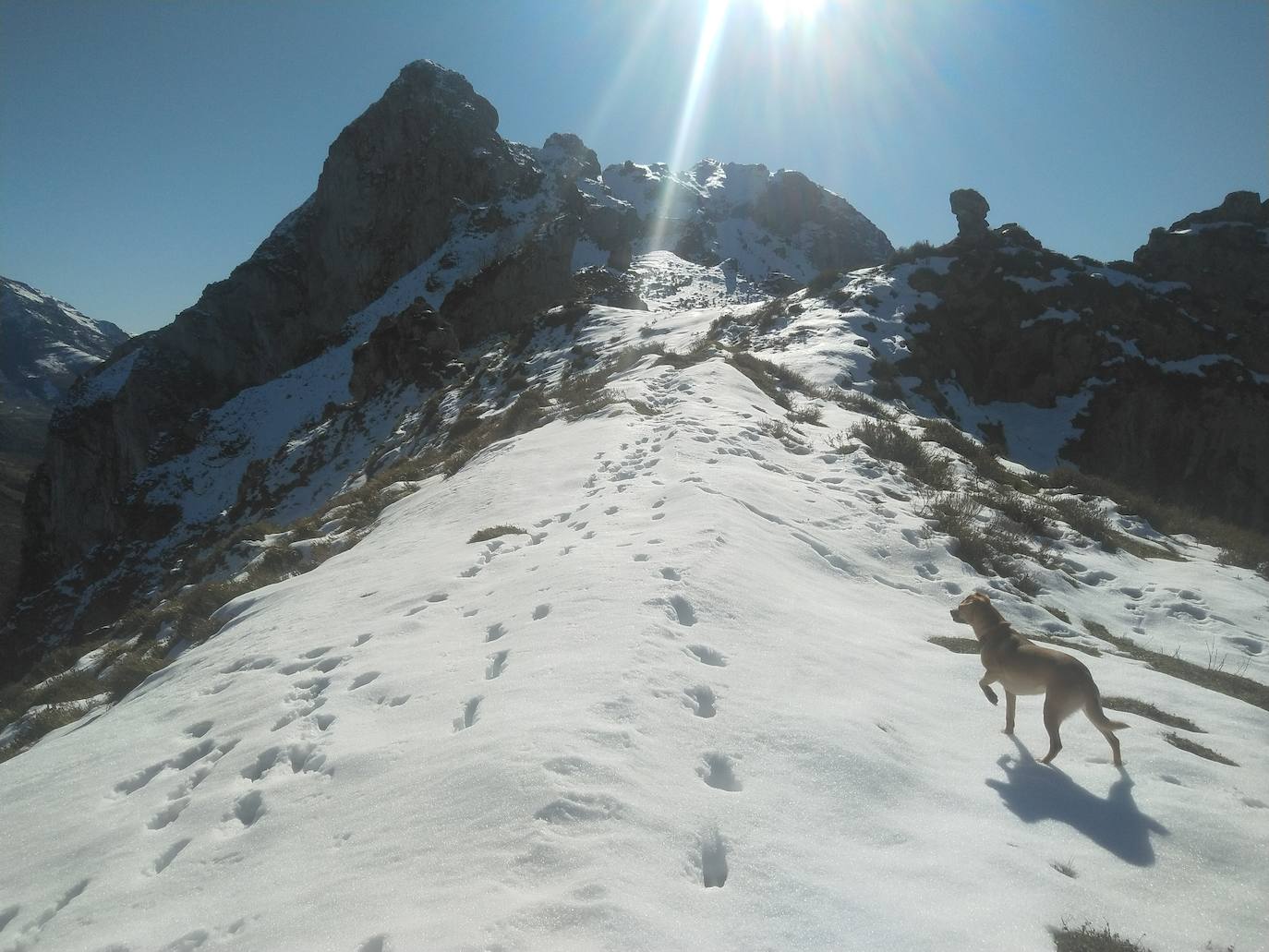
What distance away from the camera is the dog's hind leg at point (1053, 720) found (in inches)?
159

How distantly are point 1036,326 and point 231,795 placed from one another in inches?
1266

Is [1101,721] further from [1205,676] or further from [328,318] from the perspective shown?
[328,318]

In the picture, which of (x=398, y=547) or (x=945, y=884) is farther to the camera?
(x=398, y=547)

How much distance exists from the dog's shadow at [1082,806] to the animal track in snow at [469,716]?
10.6ft

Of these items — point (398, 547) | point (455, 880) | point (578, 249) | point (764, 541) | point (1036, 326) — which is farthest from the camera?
point (578, 249)

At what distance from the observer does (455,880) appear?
2.62 metres

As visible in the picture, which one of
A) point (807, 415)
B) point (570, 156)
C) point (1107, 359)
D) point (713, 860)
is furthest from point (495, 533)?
point (570, 156)

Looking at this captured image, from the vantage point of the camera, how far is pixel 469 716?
4.05 m

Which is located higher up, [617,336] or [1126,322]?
[1126,322]

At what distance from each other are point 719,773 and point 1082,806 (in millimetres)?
2202

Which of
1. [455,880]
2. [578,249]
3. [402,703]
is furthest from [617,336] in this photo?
[578,249]

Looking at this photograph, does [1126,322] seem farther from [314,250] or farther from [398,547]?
[314,250]

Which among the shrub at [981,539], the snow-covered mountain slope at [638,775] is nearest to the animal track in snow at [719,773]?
the snow-covered mountain slope at [638,775]

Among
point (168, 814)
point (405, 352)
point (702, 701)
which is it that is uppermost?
point (405, 352)
